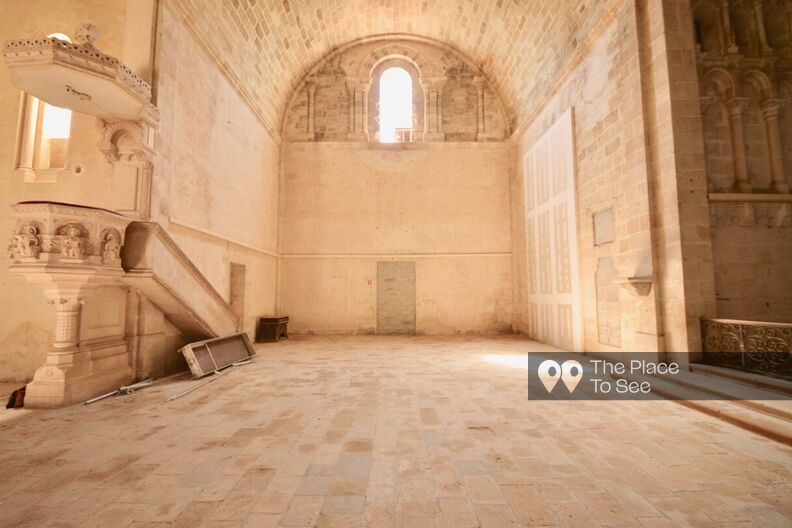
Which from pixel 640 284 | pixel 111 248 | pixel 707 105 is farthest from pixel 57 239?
pixel 707 105

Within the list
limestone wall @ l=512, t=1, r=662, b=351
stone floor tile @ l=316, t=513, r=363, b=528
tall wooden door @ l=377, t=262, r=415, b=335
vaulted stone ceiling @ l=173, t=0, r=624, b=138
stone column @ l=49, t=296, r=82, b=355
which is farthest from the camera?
tall wooden door @ l=377, t=262, r=415, b=335

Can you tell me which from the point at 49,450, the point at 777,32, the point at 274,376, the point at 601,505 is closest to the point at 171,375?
the point at 274,376

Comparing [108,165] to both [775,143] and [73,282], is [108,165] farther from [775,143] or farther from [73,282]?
[775,143]

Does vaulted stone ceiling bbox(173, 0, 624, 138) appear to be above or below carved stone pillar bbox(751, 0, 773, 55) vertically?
above

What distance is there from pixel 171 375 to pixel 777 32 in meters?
13.0

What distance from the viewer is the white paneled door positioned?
8.62 m

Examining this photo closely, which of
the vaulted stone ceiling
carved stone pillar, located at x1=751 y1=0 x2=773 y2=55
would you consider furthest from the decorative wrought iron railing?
the vaulted stone ceiling

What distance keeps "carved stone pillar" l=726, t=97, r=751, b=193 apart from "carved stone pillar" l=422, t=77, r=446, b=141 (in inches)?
314

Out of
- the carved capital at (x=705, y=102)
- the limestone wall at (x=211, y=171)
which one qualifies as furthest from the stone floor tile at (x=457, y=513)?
the carved capital at (x=705, y=102)

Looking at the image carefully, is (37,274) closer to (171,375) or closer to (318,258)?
(171,375)

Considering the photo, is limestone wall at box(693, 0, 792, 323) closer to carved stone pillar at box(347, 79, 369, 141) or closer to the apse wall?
the apse wall

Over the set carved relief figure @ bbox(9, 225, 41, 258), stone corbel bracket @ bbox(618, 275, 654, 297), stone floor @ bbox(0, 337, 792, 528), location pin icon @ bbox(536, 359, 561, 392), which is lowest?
stone floor @ bbox(0, 337, 792, 528)

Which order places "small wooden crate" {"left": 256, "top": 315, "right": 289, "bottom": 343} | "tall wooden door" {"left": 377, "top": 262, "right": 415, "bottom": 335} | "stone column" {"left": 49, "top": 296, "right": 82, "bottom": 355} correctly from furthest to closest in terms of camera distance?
"tall wooden door" {"left": 377, "top": 262, "right": 415, "bottom": 335}
"small wooden crate" {"left": 256, "top": 315, "right": 289, "bottom": 343}
"stone column" {"left": 49, "top": 296, "right": 82, "bottom": 355}

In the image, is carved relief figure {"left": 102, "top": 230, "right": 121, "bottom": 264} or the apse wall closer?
carved relief figure {"left": 102, "top": 230, "right": 121, "bottom": 264}
